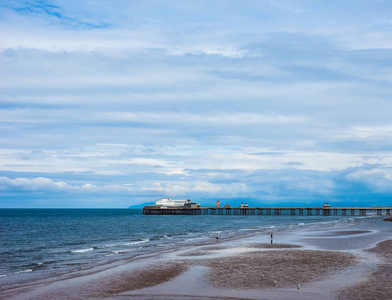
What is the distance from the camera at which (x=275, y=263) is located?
33.4 meters

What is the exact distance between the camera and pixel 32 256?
4238 centimetres

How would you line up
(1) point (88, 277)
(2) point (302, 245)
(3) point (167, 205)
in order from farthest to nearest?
(3) point (167, 205), (2) point (302, 245), (1) point (88, 277)

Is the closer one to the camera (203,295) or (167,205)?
(203,295)

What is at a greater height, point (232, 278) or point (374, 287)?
point (374, 287)

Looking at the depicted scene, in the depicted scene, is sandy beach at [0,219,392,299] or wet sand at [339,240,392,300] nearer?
wet sand at [339,240,392,300]

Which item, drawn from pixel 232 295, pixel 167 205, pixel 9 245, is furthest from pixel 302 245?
pixel 167 205

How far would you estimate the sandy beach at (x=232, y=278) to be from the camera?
23.8m

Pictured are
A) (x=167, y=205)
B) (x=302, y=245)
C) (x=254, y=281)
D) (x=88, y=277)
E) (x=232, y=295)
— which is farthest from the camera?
(x=167, y=205)

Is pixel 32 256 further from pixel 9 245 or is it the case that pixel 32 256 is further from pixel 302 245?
pixel 302 245

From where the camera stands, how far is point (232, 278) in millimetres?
27812

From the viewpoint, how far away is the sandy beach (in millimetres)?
23812

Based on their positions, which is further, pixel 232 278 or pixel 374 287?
pixel 232 278

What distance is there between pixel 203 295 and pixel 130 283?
5870mm

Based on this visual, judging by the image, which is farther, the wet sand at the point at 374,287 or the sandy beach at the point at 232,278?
the sandy beach at the point at 232,278
